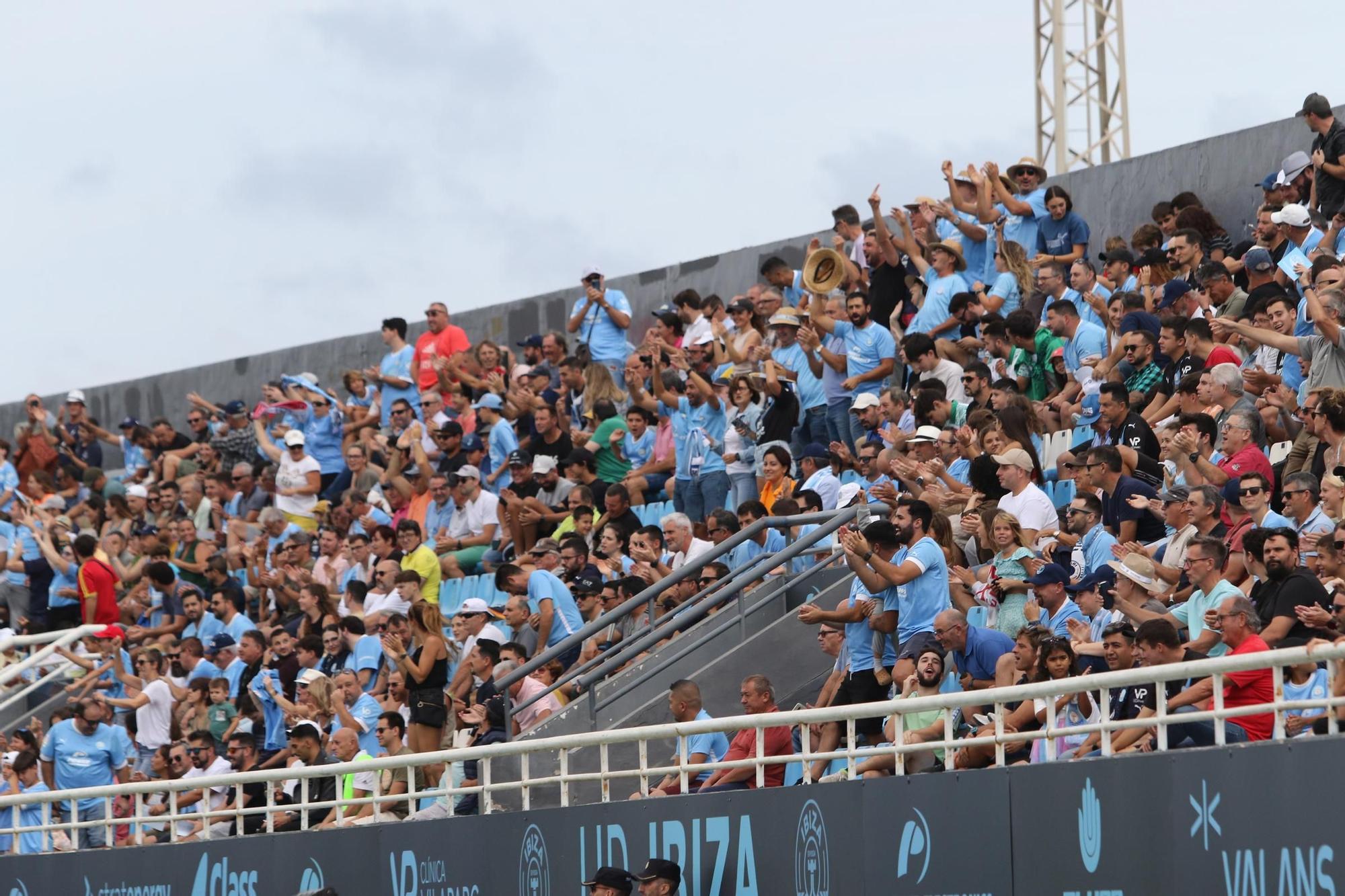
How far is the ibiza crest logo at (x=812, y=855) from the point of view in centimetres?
1084

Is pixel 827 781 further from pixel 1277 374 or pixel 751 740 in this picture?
pixel 1277 374

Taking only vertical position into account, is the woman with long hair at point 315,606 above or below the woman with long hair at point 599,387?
below

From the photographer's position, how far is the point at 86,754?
17.7 meters

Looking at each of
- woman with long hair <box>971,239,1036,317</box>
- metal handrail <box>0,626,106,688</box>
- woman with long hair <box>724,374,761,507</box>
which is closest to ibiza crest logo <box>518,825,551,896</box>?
woman with long hair <box>724,374,761,507</box>

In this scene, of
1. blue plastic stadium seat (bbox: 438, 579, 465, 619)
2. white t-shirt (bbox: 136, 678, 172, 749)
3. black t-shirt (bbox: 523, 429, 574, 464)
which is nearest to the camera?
blue plastic stadium seat (bbox: 438, 579, 465, 619)

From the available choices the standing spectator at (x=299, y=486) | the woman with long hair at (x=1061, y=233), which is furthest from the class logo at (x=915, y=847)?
the standing spectator at (x=299, y=486)

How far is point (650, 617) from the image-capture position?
1477cm

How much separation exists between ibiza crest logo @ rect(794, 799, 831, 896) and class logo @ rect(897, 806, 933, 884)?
57cm

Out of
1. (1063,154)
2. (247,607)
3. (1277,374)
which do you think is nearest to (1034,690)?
(1277,374)

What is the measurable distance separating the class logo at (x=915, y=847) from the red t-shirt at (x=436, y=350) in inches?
465

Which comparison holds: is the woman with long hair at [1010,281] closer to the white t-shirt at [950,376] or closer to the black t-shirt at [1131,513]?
the white t-shirt at [950,376]

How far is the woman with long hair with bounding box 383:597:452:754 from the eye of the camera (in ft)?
47.8

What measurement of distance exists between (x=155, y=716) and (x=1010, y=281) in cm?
800

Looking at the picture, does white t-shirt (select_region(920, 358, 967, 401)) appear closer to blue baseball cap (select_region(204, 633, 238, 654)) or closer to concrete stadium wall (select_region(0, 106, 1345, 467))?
concrete stadium wall (select_region(0, 106, 1345, 467))
